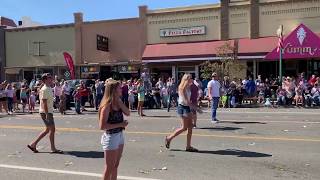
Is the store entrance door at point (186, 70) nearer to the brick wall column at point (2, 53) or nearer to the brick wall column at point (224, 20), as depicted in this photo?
the brick wall column at point (224, 20)

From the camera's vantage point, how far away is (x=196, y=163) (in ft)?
31.7

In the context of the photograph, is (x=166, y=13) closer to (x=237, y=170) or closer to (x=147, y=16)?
(x=147, y=16)

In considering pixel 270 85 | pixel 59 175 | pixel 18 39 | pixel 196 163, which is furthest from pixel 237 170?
pixel 18 39

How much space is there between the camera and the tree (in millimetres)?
30891

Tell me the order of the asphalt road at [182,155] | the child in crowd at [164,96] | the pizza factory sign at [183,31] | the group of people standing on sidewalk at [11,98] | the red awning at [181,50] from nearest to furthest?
the asphalt road at [182,155] < the group of people standing on sidewalk at [11,98] < the child in crowd at [164,96] < the red awning at [181,50] < the pizza factory sign at [183,31]

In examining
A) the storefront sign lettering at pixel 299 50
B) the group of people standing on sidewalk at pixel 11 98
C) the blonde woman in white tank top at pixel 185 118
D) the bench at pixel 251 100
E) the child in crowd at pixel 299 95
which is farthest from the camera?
the storefront sign lettering at pixel 299 50

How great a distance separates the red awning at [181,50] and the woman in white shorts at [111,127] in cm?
2818

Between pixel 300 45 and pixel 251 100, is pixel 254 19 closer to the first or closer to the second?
pixel 300 45

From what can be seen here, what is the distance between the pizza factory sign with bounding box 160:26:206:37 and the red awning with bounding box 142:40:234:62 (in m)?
0.72

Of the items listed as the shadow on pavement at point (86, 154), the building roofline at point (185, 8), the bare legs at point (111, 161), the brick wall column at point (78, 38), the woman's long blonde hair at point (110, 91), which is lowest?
the shadow on pavement at point (86, 154)

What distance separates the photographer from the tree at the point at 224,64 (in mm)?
30891

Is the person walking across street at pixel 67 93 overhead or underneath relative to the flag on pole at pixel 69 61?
underneath

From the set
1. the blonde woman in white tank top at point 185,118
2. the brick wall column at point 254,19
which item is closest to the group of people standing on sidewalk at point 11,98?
Result: the brick wall column at point 254,19

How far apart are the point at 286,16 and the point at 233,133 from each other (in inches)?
832
